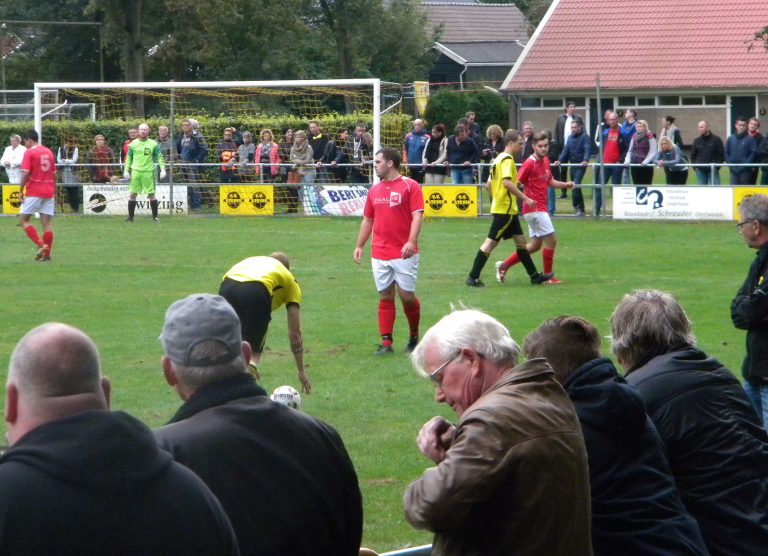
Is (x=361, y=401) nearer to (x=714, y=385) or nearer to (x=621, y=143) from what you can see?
(x=714, y=385)

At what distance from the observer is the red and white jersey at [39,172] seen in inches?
806

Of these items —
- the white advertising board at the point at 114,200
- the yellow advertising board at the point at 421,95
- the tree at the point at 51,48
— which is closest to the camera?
the white advertising board at the point at 114,200

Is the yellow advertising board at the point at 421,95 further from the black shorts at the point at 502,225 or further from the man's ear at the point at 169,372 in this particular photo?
the man's ear at the point at 169,372

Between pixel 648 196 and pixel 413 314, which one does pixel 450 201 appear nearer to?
pixel 648 196

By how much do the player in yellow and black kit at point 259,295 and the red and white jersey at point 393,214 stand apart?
125 inches

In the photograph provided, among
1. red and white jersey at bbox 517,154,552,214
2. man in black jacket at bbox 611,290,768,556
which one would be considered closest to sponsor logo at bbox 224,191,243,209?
red and white jersey at bbox 517,154,552,214

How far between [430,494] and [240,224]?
22.6m

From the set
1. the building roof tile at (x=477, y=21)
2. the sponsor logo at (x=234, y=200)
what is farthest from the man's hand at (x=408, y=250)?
the building roof tile at (x=477, y=21)

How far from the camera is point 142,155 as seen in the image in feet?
86.6

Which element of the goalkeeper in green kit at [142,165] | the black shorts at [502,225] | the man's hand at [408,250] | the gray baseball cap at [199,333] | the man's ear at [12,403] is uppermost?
the goalkeeper in green kit at [142,165]

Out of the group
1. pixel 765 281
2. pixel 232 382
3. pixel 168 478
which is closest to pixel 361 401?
pixel 765 281

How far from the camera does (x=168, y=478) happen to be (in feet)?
9.62

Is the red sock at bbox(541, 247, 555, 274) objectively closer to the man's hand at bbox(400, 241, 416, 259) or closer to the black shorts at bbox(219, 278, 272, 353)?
the man's hand at bbox(400, 241, 416, 259)

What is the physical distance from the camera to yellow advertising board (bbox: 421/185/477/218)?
89.0 feet
